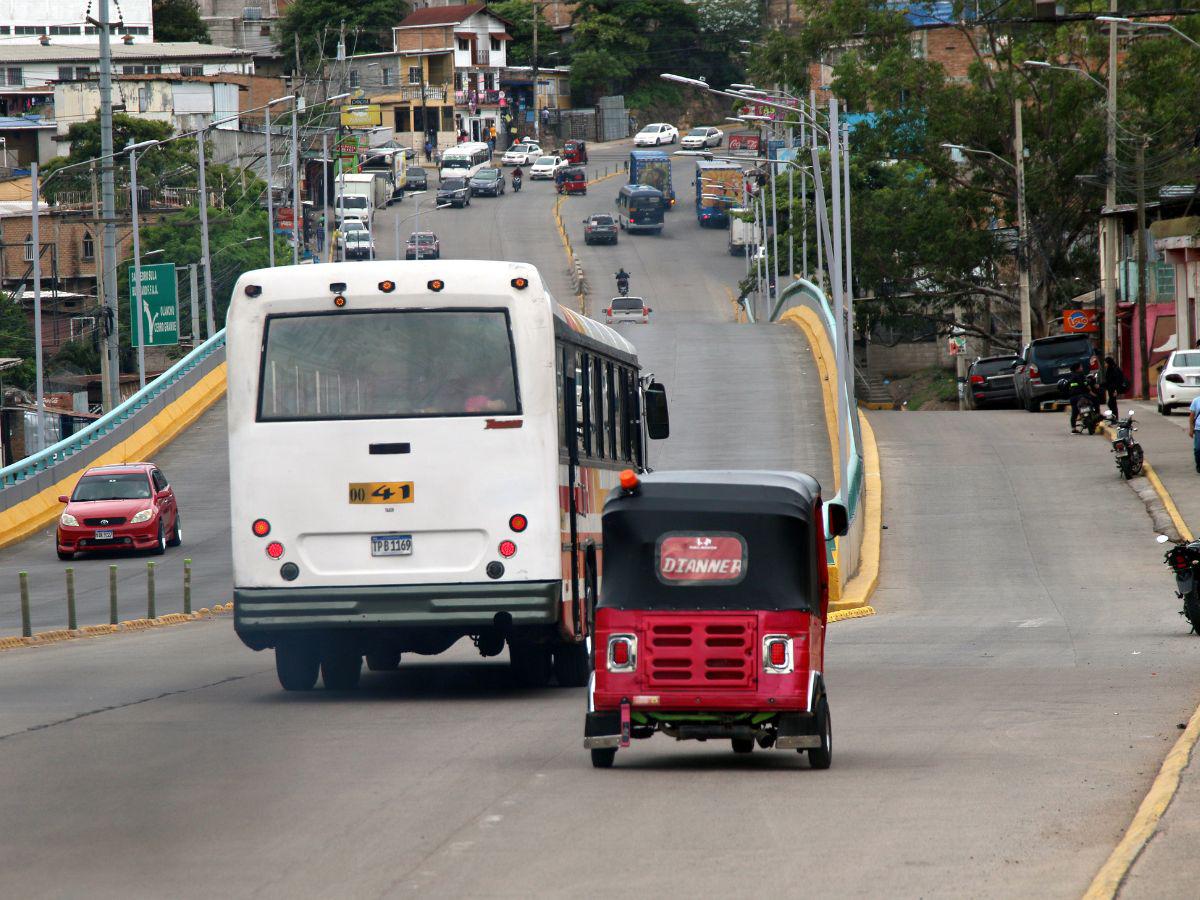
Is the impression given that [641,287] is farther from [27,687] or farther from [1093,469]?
[27,687]

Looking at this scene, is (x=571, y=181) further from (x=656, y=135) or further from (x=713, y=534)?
(x=713, y=534)

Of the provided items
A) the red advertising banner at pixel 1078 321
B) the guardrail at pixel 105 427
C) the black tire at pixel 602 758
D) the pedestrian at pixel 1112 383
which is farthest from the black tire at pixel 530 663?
the red advertising banner at pixel 1078 321

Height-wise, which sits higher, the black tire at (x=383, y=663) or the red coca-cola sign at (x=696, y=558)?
the red coca-cola sign at (x=696, y=558)

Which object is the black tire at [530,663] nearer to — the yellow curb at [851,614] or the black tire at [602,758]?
the black tire at [602,758]

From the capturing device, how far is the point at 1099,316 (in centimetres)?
6506

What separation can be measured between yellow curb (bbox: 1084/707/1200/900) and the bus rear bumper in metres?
4.86

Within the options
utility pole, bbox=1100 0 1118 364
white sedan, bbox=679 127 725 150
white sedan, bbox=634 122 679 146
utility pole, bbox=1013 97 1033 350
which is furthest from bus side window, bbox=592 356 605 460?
white sedan, bbox=634 122 679 146

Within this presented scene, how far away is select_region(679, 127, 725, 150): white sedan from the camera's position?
152125 millimetres

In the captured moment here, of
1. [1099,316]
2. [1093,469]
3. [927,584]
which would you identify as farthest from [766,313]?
[927,584]

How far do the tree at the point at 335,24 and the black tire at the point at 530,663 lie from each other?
134 meters

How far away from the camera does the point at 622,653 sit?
1171 centimetres

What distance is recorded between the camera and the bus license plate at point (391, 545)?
1483cm

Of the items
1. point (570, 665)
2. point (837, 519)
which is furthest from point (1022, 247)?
point (837, 519)

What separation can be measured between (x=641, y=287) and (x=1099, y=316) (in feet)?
131
